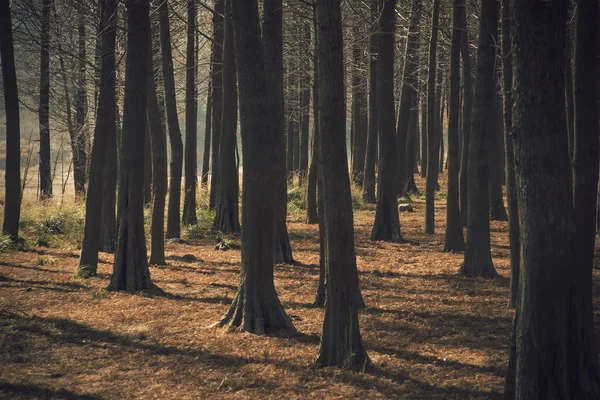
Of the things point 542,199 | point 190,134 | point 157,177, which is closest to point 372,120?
point 190,134

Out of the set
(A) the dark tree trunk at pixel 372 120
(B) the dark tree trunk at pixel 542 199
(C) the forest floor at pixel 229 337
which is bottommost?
(C) the forest floor at pixel 229 337

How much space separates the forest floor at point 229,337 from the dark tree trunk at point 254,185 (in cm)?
35

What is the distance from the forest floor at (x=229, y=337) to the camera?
235 inches

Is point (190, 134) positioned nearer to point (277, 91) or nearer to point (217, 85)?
point (217, 85)

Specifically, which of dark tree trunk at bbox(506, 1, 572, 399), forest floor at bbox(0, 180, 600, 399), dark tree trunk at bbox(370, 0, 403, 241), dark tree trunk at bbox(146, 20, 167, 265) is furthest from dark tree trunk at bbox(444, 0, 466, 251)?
dark tree trunk at bbox(506, 1, 572, 399)

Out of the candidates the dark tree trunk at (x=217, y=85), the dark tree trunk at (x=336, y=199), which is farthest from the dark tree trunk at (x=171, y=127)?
the dark tree trunk at (x=336, y=199)

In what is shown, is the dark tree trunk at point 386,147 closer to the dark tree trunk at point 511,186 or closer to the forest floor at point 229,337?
the forest floor at point 229,337

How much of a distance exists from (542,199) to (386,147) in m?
9.89

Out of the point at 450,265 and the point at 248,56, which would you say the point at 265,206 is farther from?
the point at 450,265

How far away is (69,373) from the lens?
654 cm

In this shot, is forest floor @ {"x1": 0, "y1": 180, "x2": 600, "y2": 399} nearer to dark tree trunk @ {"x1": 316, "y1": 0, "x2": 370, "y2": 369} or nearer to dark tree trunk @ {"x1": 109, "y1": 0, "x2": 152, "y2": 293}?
Answer: dark tree trunk @ {"x1": 316, "y1": 0, "x2": 370, "y2": 369}

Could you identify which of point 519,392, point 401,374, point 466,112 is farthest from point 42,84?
point 519,392

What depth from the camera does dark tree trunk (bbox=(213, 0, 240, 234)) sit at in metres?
14.1

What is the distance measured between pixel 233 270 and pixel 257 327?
435 cm
